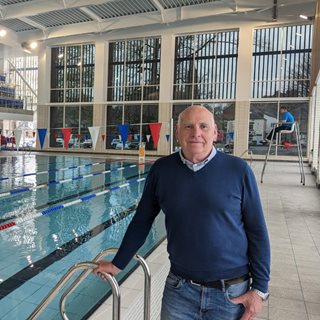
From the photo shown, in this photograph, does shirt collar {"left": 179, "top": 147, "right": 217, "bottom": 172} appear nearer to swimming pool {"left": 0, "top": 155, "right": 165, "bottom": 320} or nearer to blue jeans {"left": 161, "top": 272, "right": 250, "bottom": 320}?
blue jeans {"left": 161, "top": 272, "right": 250, "bottom": 320}

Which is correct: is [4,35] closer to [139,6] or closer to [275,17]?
[139,6]

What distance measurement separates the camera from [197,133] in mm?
1237

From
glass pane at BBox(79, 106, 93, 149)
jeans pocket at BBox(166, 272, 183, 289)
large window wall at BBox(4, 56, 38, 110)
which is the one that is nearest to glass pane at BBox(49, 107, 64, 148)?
glass pane at BBox(79, 106, 93, 149)

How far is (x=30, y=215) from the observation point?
499 centimetres

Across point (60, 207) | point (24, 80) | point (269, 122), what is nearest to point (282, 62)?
point (269, 122)

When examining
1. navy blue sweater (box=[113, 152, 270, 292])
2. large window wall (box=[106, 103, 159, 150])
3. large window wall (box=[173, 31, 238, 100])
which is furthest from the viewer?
large window wall (box=[106, 103, 159, 150])

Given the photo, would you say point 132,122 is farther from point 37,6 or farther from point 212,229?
point 212,229

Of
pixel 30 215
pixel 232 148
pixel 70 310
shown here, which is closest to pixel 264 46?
pixel 232 148

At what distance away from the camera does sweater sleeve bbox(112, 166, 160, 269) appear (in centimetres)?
137

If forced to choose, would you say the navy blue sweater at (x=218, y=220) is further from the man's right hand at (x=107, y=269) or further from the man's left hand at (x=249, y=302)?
the man's right hand at (x=107, y=269)

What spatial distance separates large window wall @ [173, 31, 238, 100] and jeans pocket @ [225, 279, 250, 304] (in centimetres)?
1511

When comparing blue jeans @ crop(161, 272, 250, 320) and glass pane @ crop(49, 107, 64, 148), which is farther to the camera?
glass pane @ crop(49, 107, 64, 148)

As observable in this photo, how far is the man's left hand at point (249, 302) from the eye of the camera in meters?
1.22

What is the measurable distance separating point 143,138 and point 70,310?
49.5ft
